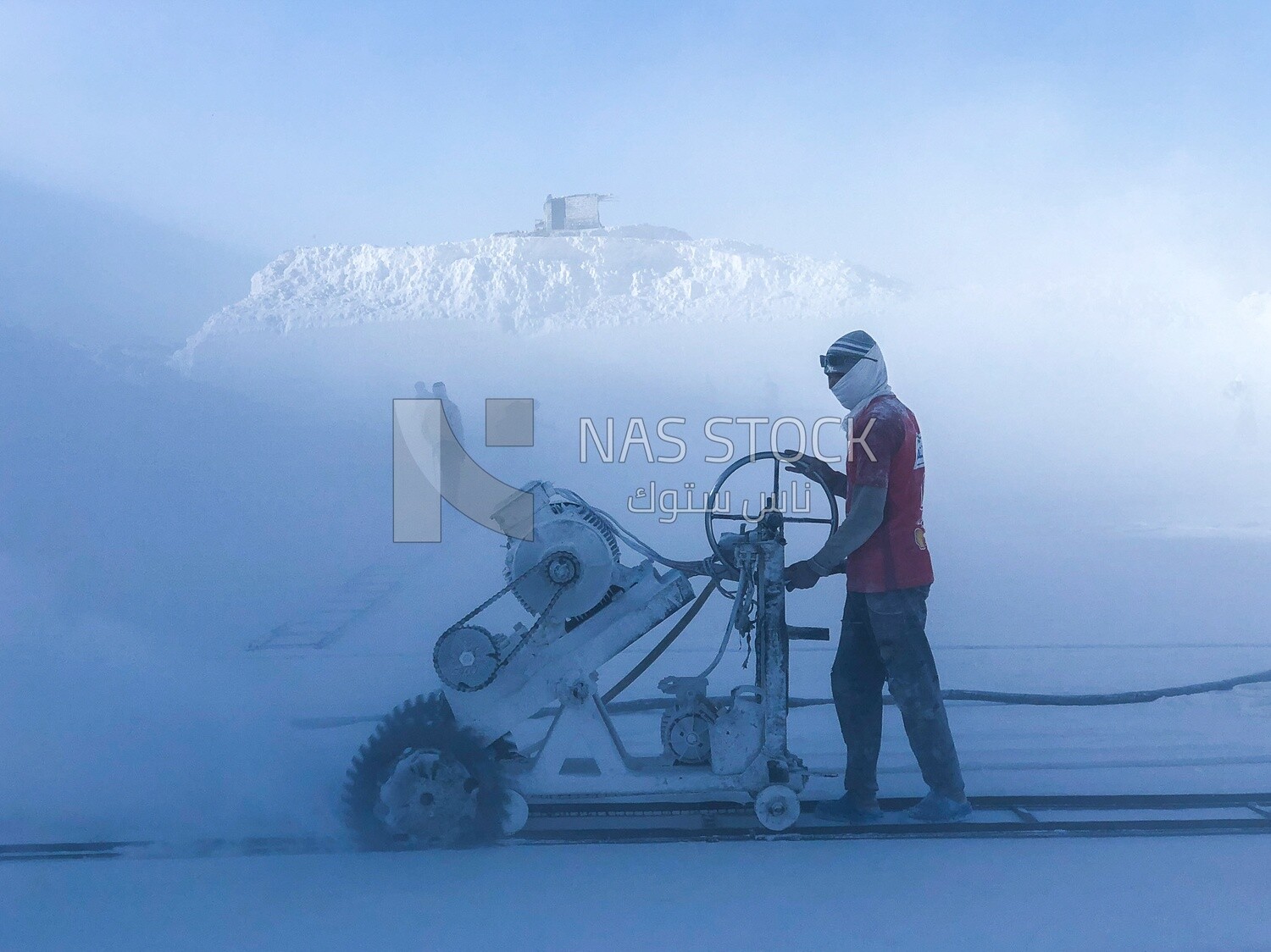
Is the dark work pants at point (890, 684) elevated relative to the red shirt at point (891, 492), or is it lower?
lower

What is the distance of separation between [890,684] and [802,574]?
42cm

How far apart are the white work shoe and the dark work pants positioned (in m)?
0.02

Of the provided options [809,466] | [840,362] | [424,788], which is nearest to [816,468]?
[809,466]

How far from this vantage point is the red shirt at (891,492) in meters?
3.15

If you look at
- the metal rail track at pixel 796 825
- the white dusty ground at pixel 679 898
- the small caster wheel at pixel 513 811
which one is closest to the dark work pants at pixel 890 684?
the metal rail track at pixel 796 825

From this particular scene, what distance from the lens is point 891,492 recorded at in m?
3.20

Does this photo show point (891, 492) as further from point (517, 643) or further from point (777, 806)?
point (517, 643)

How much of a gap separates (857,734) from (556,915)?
1.17 metres

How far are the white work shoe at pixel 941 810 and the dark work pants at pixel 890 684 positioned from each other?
21 millimetres

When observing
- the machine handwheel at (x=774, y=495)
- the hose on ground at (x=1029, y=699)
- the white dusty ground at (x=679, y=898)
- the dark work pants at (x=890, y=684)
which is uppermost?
the machine handwheel at (x=774, y=495)

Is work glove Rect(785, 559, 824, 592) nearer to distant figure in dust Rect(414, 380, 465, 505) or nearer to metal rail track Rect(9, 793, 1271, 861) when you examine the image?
metal rail track Rect(9, 793, 1271, 861)

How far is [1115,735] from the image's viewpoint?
4.09m

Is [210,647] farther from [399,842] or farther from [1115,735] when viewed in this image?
[1115,735]

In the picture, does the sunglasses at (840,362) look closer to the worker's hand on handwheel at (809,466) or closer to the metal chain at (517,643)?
the worker's hand on handwheel at (809,466)
